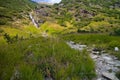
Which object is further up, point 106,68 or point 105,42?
point 106,68

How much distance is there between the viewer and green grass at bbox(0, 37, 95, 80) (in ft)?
31.8

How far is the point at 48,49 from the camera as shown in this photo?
11961mm

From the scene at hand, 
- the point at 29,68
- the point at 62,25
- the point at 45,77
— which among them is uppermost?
the point at 29,68

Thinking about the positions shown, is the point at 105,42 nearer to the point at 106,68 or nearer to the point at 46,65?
the point at 106,68

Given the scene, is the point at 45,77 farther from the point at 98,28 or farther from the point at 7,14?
the point at 7,14

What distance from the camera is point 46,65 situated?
10.5 meters

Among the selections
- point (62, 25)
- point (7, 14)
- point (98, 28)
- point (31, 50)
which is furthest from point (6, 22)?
point (31, 50)

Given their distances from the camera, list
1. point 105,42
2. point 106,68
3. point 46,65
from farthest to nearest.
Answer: point 105,42, point 106,68, point 46,65

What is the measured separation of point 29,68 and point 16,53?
2.21 metres

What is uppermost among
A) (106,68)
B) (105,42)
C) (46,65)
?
(46,65)

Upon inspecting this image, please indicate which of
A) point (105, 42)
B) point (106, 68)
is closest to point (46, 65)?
point (106, 68)

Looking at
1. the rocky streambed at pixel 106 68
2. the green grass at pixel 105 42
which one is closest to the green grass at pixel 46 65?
the rocky streambed at pixel 106 68

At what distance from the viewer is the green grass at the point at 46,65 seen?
31.8 feet

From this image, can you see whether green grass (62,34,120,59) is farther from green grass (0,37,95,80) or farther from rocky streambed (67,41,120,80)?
green grass (0,37,95,80)
